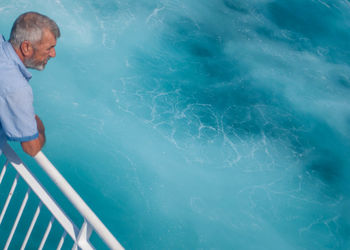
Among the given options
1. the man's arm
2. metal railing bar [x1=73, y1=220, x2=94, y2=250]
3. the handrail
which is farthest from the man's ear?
metal railing bar [x1=73, y1=220, x2=94, y2=250]

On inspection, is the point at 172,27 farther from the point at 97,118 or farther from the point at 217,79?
the point at 97,118

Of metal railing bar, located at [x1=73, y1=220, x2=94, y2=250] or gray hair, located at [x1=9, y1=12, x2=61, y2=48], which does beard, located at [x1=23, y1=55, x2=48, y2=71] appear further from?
metal railing bar, located at [x1=73, y1=220, x2=94, y2=250]

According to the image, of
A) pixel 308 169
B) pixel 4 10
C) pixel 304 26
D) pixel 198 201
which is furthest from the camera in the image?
pixel 304 26

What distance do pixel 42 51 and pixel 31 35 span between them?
10 centimetres

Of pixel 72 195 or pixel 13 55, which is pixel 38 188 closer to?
pixel 72 195

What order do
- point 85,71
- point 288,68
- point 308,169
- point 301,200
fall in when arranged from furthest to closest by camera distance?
point 288,68 → point 85,71 → point 308,169 → point 301,200

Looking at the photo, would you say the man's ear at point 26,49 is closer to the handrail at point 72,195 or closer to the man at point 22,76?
the man at point 22,76

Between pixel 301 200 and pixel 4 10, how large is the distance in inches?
230

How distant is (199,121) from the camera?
5.98 metres

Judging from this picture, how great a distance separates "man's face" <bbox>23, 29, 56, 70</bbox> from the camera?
183 cm

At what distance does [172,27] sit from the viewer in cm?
752

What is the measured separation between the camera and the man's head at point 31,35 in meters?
1.78

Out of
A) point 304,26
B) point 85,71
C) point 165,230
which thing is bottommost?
point 165,230

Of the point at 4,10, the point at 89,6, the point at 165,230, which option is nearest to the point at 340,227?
the point at 165,230
